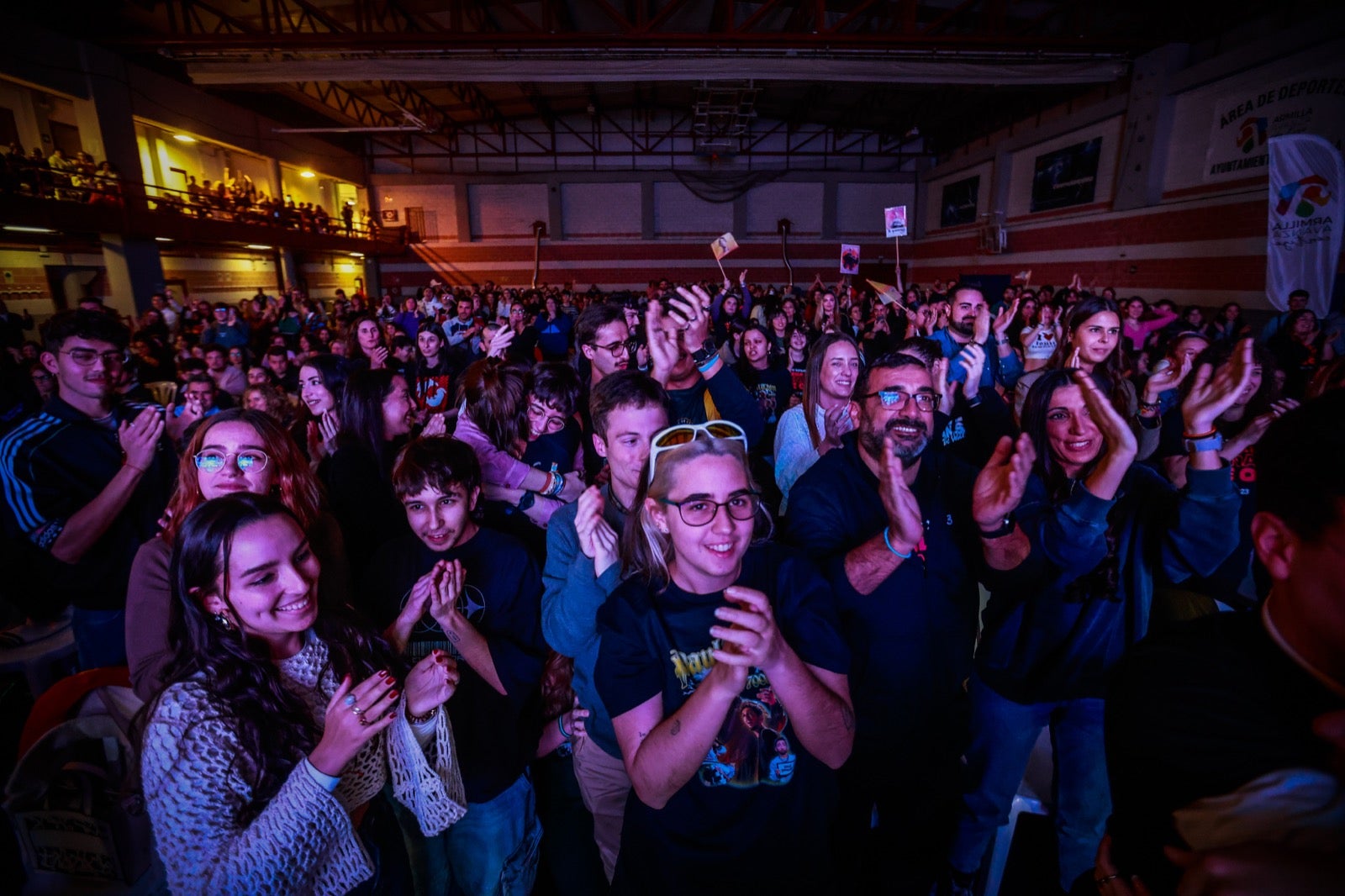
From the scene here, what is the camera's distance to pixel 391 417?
300 centimetres

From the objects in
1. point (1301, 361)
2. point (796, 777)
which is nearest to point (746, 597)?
point (796, 777)

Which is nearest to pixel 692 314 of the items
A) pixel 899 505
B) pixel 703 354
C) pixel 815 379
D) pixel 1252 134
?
pixel 703 354

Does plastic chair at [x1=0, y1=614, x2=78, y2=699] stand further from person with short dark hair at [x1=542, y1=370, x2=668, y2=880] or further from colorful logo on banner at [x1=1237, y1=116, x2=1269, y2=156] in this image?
colorful logo on banner at [x1=1237, y1=116, x2=1269, y2=156]

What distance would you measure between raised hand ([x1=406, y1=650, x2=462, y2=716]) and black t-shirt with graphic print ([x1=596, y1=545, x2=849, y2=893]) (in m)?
0.61

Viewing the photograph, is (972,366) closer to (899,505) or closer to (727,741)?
(899,505)

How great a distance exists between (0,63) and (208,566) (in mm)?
15729

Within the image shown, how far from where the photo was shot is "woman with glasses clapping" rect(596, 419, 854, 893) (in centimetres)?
146

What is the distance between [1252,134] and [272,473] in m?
15.1

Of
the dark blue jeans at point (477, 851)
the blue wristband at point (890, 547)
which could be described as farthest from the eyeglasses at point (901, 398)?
the dark blue jeans at point (477, 851)

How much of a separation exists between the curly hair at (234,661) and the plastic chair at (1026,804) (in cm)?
257

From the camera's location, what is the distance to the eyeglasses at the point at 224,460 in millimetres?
2105

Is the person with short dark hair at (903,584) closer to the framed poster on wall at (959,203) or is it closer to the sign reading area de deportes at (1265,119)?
the sign reading area de deportes at (1265,119)

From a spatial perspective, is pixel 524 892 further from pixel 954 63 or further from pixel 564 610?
pixel 954 63

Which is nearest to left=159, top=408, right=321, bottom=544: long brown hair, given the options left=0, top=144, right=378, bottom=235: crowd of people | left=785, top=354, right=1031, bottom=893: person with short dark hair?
left=785, top=354, right=1031, bottom=893: person with short dark hair
